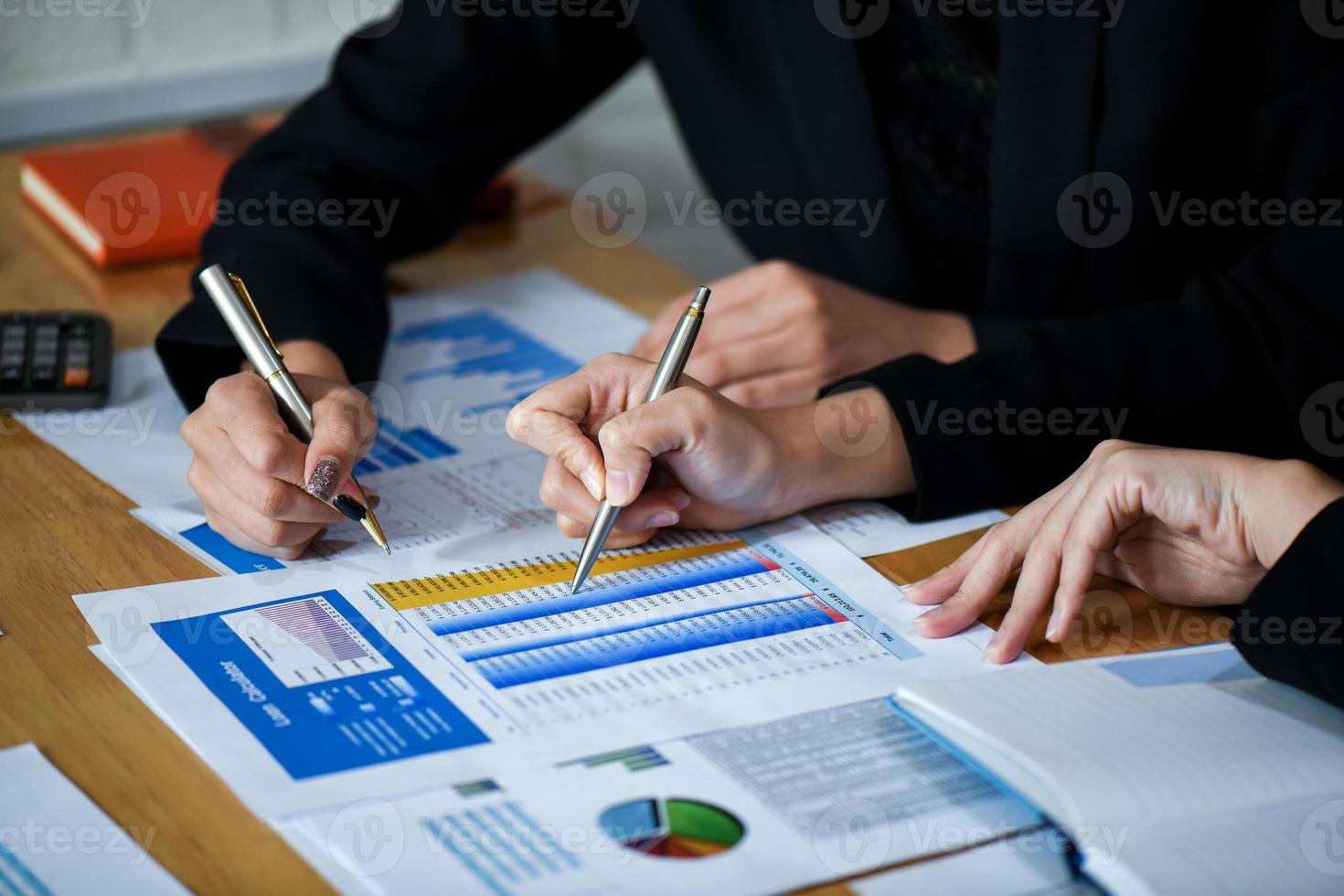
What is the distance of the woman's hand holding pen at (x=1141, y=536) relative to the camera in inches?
32.6

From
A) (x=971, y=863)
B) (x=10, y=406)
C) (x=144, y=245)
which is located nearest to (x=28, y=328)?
(x=10, y=406)

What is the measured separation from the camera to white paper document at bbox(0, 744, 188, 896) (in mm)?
625

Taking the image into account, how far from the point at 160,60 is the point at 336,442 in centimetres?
124

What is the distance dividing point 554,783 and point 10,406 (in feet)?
2.38

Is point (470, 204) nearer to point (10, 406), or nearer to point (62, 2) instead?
point (10, 406)

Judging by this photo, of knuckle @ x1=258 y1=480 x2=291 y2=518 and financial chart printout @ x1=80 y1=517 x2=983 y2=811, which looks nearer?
financial chart printout @ x1=80 y1=517 x2=983 y2=811

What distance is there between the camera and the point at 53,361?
1.20 m

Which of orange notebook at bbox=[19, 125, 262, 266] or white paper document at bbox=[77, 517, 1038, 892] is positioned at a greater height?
orange notebook at bbox=[19, 125, 262, 266]

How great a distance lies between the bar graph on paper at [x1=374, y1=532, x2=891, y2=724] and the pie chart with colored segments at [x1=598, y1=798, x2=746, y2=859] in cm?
9

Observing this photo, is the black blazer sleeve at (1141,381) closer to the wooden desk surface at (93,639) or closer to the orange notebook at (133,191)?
the wooden desk surface at (93,639)

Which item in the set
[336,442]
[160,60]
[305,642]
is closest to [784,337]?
[336,442]
